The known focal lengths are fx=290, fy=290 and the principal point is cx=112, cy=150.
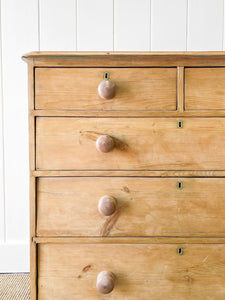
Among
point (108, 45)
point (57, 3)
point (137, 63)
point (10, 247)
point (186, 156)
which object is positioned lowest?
point (10, 247)

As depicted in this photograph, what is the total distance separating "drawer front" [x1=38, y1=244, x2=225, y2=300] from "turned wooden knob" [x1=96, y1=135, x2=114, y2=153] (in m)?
0.32

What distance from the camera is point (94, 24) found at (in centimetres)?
142

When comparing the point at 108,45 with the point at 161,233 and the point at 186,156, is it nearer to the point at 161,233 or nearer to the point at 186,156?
the point at 186,156

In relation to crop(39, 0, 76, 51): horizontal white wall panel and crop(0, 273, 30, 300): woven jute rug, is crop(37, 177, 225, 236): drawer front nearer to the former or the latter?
crop(0, 273, 30, 300): woven jute rug

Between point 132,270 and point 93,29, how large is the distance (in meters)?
1.11

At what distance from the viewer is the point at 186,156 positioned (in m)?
0.92

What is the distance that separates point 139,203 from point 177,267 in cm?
24

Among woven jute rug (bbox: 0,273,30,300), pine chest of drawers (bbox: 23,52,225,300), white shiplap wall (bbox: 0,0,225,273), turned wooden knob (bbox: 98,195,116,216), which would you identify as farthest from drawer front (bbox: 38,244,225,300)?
white shiplap wall (bbox: 0,0,225,273)

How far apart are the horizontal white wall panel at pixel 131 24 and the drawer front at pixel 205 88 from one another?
23.8 inches

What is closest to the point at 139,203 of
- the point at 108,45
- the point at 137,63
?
the point at 137,63

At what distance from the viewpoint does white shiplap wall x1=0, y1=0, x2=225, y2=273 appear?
1416 millimetres

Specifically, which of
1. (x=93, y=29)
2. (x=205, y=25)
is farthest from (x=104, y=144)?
(x=205, y=25)

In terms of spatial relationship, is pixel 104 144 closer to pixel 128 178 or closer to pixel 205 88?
pixel 128 178

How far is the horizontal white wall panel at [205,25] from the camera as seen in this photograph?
142cm
